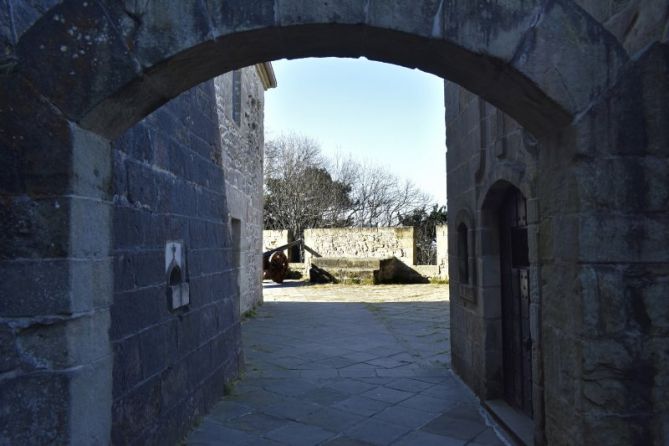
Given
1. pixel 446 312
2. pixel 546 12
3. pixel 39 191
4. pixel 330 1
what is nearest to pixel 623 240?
pixel 546 12

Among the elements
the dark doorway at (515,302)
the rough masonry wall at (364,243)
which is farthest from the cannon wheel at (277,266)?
the dark doorway at (515,302)

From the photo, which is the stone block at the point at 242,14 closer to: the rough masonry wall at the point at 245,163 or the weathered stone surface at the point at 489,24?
the weathered stone surface at the point at 489,24

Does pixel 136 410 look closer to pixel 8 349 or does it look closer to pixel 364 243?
pixel 8 349

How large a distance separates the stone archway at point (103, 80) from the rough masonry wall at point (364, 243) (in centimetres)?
1415

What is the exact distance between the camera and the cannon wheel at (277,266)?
15.6 meters

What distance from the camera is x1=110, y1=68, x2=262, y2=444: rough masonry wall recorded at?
2719mm

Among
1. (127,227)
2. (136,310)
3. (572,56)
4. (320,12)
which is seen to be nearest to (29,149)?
(127,227)

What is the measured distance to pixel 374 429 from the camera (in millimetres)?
3680

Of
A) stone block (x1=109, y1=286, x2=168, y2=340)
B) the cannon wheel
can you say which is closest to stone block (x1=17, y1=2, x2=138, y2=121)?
stone block (x1=109, y1=286, x2=168, y2=340)

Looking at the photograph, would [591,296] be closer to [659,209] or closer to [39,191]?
[659,209]

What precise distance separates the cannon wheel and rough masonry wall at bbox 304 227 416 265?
893 millimetres

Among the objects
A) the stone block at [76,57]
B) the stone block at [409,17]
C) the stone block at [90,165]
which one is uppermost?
the stone block at [409,17]

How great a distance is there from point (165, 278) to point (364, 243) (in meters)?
13.7

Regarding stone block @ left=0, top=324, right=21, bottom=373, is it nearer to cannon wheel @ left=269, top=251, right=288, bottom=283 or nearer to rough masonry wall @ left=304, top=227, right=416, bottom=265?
cannon wheel @ left=269, top=251, right=288, bottom=283
